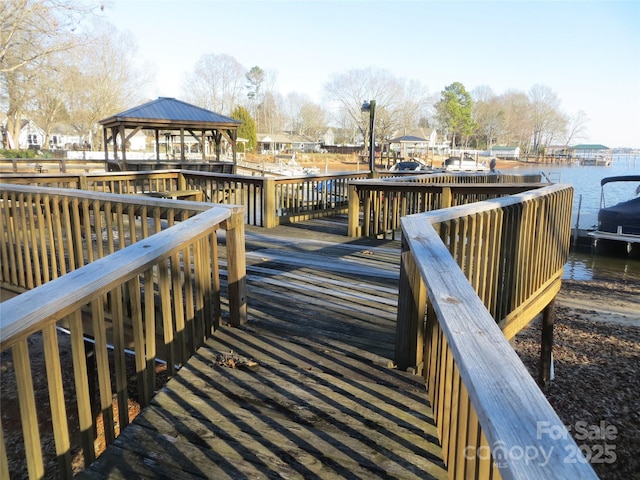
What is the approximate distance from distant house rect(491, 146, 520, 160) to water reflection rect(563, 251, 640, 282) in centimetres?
7534

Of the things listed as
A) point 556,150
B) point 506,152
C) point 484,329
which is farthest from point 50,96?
point 556,150

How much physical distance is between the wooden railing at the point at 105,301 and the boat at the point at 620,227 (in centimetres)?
1434

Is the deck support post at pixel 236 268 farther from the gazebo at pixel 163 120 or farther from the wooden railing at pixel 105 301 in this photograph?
the gazebo at pixel 163 120

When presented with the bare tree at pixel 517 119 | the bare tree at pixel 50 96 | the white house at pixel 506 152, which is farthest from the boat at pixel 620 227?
the bare tree at pixel 517 119

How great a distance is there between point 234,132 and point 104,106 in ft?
116

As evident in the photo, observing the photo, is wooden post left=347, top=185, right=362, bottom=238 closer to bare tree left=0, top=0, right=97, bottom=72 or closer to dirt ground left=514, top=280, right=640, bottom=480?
dirt ground left=514, top=280, right=640, bottom=480

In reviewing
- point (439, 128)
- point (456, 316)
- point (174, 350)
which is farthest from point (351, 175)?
point (439, 128)

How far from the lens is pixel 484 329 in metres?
1.37

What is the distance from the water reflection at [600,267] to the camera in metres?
12.9

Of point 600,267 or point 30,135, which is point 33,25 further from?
point 30,135

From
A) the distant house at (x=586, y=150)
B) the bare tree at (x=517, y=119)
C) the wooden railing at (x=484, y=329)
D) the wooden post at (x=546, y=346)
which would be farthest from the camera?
the bare tree at (x=517, y=119)

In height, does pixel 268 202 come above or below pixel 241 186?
below

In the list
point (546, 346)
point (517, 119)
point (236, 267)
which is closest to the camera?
point (236, 267)

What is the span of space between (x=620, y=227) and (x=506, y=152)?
8072cm
